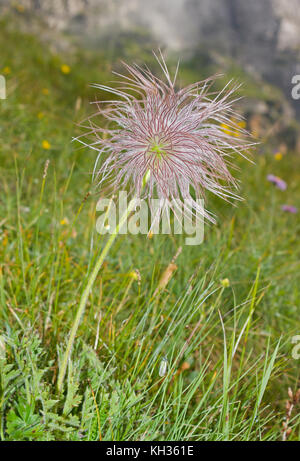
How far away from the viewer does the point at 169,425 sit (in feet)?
4.69

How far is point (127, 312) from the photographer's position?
1.94 meters

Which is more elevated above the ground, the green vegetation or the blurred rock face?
the blurred rock face

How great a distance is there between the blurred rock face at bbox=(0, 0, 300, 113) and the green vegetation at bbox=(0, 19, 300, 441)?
10.7 meters

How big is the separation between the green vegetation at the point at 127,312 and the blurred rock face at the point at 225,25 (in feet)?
35.0

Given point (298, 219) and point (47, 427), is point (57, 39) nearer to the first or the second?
point (298, 219)

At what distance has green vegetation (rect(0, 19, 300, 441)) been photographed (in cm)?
132

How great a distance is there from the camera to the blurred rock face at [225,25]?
52.7ft

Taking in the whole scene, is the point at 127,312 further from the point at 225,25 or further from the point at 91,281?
the point at 225,25

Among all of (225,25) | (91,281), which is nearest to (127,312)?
(91,281)

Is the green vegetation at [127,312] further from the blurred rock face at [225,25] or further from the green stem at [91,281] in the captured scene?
the blurred rock face at [225,25]

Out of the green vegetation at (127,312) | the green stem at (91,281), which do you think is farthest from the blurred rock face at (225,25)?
the green stem at (91,281)

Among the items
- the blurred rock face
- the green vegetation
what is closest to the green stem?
the green vegetation

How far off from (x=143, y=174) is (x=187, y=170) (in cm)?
12

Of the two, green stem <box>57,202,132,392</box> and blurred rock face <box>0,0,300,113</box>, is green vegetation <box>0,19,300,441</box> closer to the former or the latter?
green stem <box>57,202,132,392</box>
